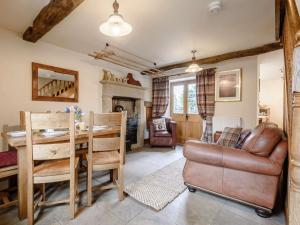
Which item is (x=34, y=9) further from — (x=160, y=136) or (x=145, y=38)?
(x=160, y=136)

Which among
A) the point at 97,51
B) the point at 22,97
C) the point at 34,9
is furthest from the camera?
the point at 97,51

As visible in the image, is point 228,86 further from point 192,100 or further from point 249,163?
point 249,163

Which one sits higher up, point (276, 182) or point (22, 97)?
point (22, 97)

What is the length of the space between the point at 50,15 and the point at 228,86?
3842 millimetres

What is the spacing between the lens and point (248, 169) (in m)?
1.66

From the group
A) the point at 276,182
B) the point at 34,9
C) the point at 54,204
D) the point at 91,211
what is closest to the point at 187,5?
the point at 34,9

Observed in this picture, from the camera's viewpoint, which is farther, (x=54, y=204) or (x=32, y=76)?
(x=32, y=76)

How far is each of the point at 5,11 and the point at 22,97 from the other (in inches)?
52.2

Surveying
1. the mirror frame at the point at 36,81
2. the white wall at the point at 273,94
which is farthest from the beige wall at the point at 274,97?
the mirror frame at the point at 36,81

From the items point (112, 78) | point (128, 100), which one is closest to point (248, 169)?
point (112, 78)

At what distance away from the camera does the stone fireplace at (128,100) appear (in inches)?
159

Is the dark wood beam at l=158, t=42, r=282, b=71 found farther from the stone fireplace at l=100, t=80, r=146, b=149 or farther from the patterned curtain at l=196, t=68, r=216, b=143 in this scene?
the stone fireplace at l=100, t=80, r=146, b=149

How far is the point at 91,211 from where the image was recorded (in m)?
1.71

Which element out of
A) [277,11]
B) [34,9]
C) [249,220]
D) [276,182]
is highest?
[34,9]
